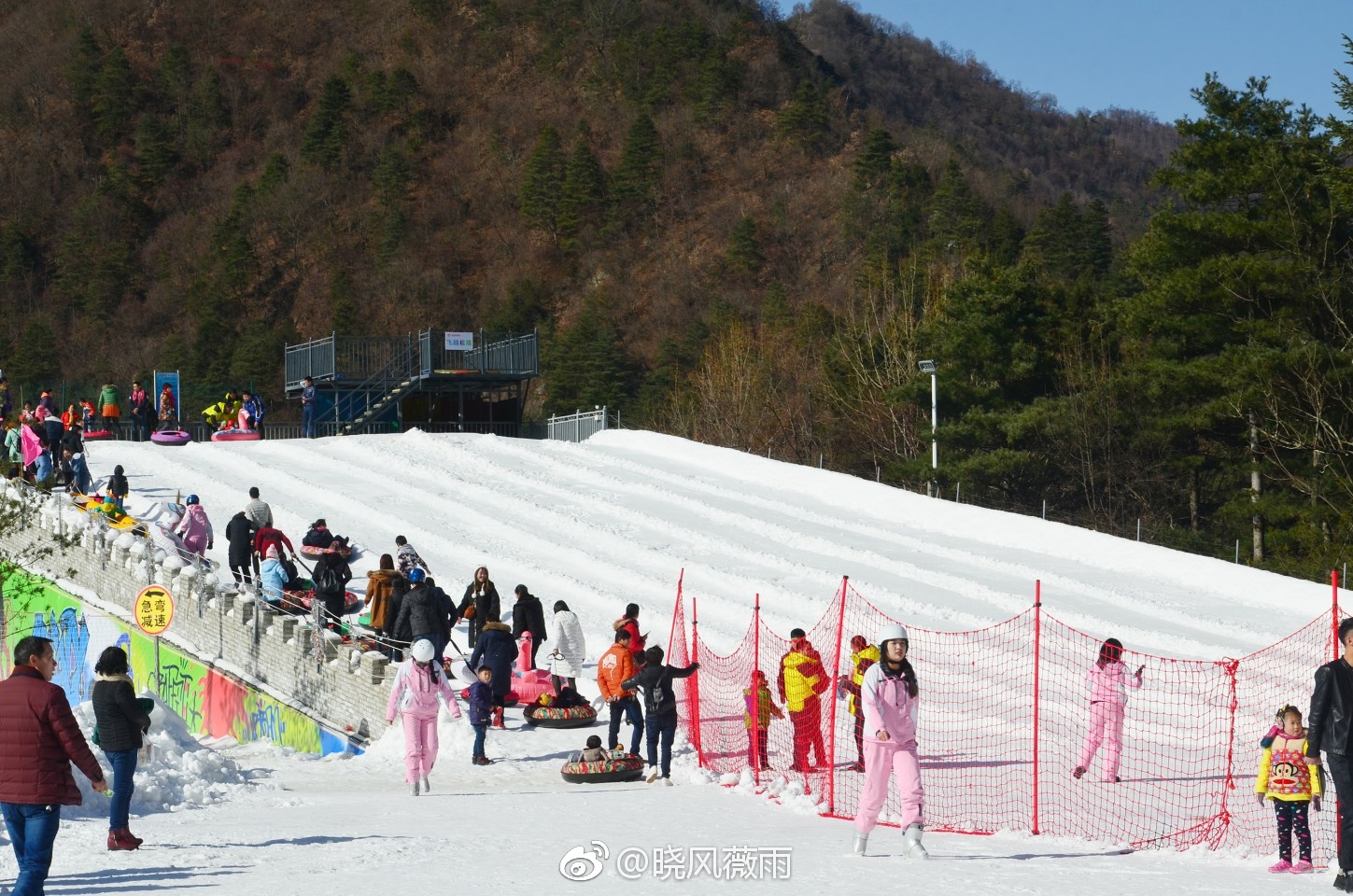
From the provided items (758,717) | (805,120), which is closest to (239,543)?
(758,717)

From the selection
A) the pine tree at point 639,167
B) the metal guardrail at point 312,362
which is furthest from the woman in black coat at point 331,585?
the pine tree at point 639,167

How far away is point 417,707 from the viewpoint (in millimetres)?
12773

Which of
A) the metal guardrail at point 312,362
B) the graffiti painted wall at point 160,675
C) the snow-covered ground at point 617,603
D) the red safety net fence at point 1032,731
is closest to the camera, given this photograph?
the snow-covered ground at point 617,603

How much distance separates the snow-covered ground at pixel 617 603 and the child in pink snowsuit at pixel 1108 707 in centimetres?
293

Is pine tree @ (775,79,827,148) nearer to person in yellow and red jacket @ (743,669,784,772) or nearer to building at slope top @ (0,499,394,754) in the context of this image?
building at slope top @ (0,499,394,754)

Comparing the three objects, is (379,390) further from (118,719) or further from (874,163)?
(874,163)

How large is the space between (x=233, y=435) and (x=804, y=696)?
26.0m

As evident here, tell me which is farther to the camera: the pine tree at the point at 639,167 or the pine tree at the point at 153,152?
the pine tree at the point at 153,152

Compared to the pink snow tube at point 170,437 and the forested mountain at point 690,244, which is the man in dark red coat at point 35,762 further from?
the forested mountain at point 690,244

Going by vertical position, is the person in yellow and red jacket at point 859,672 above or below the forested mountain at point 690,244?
below

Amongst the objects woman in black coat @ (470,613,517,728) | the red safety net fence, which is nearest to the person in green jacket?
the red safety net fence

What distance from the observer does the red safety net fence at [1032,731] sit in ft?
39.2

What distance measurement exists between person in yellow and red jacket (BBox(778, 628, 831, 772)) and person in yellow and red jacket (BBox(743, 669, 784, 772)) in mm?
192

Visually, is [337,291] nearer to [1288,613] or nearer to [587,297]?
[587,297]
